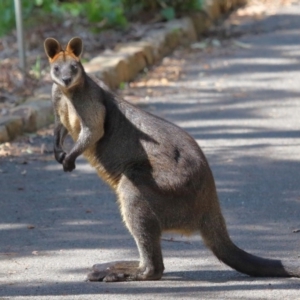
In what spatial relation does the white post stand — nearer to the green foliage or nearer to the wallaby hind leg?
the green foliage

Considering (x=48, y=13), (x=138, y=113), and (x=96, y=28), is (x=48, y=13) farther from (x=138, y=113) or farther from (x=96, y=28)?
(x=138, y=113)

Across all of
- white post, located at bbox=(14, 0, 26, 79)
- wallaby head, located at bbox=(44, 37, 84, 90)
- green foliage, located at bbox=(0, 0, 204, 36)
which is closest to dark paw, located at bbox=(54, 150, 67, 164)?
wallaby head, located at bbox=(44, 37, 84, 90)

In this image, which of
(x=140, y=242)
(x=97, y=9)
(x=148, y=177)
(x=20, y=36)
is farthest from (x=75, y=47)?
(x=97, y=9)

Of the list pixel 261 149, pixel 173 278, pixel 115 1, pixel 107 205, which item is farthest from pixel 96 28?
pixel 173 278

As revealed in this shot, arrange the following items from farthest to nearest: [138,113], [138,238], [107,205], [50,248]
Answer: [107,205]
[50,248]
[138,113]
[138,238]

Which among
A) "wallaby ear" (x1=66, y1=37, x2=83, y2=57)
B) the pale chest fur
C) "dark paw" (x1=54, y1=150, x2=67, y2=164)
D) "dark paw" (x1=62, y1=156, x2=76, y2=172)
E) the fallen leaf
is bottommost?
the fallen leaf

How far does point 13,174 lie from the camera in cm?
741

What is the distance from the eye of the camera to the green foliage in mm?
12086

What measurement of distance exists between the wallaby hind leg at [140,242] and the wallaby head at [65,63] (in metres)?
0.79

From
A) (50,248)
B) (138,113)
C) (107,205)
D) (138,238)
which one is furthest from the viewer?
(107,205)

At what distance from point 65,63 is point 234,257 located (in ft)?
5.12

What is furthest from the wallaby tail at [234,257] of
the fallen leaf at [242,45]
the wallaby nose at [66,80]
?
the fallen leaf at [242,45]

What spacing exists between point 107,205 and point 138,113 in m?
1.54

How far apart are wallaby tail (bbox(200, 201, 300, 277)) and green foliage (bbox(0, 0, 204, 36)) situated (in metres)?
7.51
